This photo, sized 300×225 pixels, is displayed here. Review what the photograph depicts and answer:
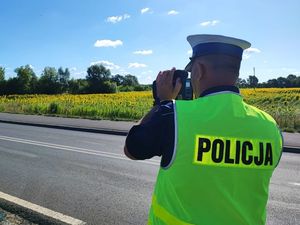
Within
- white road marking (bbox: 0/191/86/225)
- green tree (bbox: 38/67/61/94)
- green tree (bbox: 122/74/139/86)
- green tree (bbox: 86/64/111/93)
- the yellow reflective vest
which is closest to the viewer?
the yellow reflective vest

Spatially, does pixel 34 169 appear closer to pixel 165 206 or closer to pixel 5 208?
pixel 5 208

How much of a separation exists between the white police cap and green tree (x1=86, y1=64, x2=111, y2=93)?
268 feet

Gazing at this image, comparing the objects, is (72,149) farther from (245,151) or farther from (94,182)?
(245,151)

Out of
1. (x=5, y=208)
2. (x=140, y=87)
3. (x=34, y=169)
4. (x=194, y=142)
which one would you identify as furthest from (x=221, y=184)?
(x=140, y=87)

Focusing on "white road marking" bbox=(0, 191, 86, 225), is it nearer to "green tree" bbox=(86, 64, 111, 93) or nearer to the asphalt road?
the asphalt road

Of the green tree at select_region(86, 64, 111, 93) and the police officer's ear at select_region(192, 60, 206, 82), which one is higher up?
the green tree at select_region(86, 64, 111, 93)

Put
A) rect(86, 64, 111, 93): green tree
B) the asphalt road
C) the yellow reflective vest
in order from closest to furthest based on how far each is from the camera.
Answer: the yellow reflective vest
the asphalt road
rect(86, 64, 111, 93): green tree

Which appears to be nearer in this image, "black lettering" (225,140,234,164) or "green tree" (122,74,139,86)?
"black lettering" (225,140,234,164)

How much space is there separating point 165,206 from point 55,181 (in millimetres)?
5792

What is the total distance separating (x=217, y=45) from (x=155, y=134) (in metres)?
0.52

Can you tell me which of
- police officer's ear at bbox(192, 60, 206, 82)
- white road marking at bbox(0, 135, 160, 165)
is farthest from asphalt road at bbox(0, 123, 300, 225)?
police officer's ear at bbox(192, 60, 206, 82)

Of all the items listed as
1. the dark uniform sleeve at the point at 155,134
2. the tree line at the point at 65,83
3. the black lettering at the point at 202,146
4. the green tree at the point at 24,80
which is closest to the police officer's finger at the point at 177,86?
the dark uniform sleeve at the point at 155,134

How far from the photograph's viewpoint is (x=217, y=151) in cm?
179

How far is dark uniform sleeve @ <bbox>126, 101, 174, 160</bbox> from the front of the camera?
180 cm
